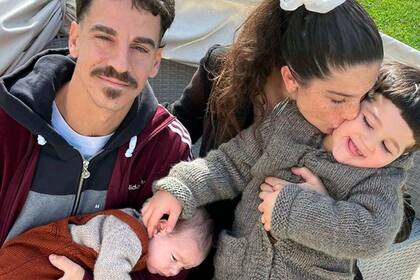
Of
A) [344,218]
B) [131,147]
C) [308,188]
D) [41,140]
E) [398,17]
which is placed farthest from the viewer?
[398,17]

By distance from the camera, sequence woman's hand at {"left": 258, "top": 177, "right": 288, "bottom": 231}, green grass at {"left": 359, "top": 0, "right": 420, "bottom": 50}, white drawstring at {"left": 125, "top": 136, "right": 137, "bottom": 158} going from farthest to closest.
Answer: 1. green grass at {"left": 359, "top": 0, "right": 420, "bottom": 50}
2. white drawstring at {"left": 125, "top": 136, "right": 137, "bottom": 158}
3. woman's hand at {"left": 258, "top": 177, "right": 288, "bottom": 231}

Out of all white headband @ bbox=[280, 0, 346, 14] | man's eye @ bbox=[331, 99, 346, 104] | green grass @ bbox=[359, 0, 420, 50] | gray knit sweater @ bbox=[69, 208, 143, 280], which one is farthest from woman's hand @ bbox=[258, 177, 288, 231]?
green grass @ bbox=[359, 0, 420, 50]

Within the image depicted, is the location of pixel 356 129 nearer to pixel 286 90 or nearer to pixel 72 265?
pixel 286 90

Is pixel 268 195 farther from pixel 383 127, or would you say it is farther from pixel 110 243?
pixel 110 243

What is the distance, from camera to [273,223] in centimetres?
209

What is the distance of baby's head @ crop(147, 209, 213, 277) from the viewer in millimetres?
2268

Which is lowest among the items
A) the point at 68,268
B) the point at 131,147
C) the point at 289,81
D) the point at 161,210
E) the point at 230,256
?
the point at 230,256

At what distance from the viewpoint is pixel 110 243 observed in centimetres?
218

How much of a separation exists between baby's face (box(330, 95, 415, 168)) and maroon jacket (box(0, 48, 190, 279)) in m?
0.68

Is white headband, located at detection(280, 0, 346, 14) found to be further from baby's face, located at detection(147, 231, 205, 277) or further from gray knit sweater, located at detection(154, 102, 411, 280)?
baby's face, located at detection(147, 231, 205, 277)

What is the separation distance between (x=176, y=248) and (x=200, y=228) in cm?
13

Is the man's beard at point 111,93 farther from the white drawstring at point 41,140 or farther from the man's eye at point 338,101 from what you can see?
the man's eye at point 338,101

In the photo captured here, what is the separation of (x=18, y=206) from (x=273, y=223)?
3.05 ft

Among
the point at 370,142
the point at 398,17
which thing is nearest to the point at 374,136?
the point at 370,142
